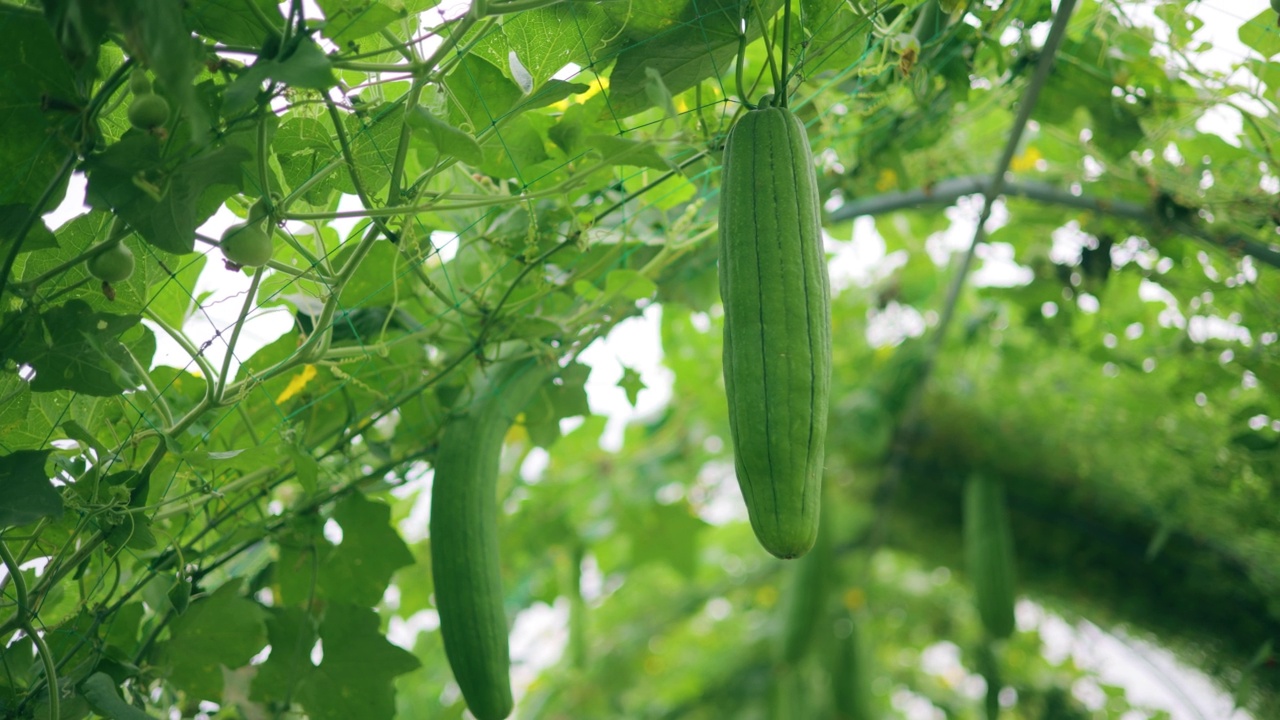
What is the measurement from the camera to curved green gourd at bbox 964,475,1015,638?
2.73 meters

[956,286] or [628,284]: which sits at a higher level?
[628,284]

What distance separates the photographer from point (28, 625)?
3.67 feet

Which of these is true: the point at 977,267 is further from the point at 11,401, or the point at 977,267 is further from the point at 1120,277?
the point at 11,401

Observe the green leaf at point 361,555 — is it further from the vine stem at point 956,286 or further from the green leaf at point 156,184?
the vine stem at point 956,286

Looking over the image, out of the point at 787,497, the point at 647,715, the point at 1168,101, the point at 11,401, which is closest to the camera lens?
the point at 787,497

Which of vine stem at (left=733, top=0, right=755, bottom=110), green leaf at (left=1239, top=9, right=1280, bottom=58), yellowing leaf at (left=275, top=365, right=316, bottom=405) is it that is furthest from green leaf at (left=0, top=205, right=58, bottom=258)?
green leaf at (left=1239, top=9, right=1280, bottom=58)

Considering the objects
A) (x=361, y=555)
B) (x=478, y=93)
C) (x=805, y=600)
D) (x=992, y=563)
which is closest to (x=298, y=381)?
(x=361, y=555)

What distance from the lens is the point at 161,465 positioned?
1.25 m

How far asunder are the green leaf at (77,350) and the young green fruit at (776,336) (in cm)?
68

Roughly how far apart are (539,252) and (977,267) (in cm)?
191

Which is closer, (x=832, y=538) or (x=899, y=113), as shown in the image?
(x=899, y=113)

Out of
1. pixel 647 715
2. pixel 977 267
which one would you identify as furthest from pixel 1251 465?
pixel 647 715

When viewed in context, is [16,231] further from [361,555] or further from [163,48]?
[361,555]

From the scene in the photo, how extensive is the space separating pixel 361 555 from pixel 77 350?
1.92 ft
